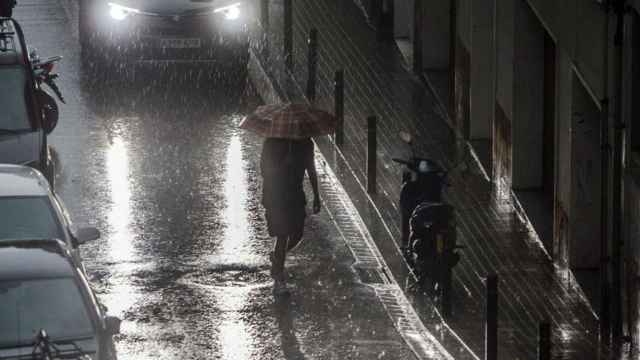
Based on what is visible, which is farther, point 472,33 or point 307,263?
point 472,33

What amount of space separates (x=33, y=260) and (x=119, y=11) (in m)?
14.9

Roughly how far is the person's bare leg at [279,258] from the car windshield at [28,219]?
2.58 m

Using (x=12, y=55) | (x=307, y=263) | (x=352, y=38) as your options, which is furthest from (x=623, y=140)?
(x=352, y=38)

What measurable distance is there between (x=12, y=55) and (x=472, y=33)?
20.3ft

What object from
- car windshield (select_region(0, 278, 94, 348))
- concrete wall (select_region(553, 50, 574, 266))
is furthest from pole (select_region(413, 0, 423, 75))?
car windshield (select_region(0, 278, 94, 348))

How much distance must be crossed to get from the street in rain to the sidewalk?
44 millimetres

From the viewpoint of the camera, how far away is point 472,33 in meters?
25.8

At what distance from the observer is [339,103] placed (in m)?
25.1

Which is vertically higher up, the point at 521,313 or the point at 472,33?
the point at 472,33

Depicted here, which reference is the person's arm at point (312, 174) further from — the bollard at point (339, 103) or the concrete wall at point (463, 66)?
the concrete wall at point (463, 66)

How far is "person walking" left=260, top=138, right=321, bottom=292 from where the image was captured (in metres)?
19.3

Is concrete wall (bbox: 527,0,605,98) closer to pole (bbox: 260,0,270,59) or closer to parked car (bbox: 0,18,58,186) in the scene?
parked car (bbox: 0,18,58,186)

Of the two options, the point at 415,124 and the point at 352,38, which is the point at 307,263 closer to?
the point at 415,124

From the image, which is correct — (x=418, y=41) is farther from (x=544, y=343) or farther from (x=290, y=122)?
(x=544, y=343)
